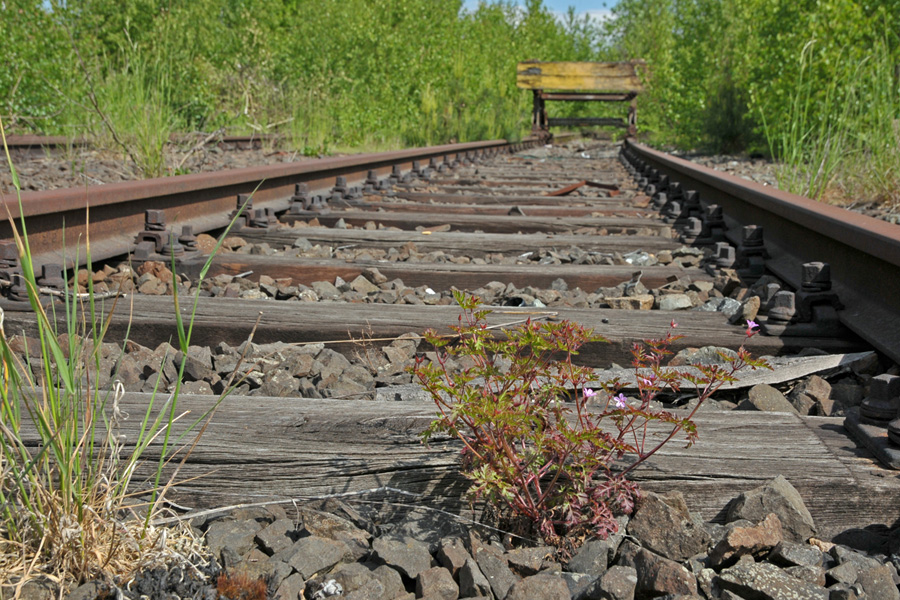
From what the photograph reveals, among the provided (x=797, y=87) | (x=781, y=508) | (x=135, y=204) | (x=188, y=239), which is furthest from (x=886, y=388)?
(x=797, y=87)

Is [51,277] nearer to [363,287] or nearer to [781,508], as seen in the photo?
[363,287]

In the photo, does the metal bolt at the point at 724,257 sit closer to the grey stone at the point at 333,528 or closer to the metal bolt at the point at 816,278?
the metal bolt at the point at 816,278

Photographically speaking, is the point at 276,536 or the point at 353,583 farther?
the point at 276,536

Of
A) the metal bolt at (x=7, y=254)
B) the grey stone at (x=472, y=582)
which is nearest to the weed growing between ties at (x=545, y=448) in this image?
the grey stone at (x=472, y=582)

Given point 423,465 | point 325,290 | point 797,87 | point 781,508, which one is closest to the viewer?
point 781,508

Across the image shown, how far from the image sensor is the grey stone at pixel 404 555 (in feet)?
4.08

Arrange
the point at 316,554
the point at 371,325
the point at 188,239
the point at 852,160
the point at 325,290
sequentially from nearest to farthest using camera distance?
the point at 316,554
the point at 371,325
the point at 325,290
the point at 188,239
the point at 852,160

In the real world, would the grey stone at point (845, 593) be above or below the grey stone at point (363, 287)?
below

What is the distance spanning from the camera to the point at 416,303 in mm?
2816

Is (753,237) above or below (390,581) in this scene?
above

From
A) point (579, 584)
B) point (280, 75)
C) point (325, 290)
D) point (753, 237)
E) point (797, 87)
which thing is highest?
point (280, 75)

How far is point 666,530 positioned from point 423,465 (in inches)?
17.8

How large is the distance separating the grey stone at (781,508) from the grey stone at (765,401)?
474 millimetres

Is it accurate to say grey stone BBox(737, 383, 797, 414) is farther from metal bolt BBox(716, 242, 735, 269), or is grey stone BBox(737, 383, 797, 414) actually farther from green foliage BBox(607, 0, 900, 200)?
green foliage BBox(607, 0, 900, 200)
